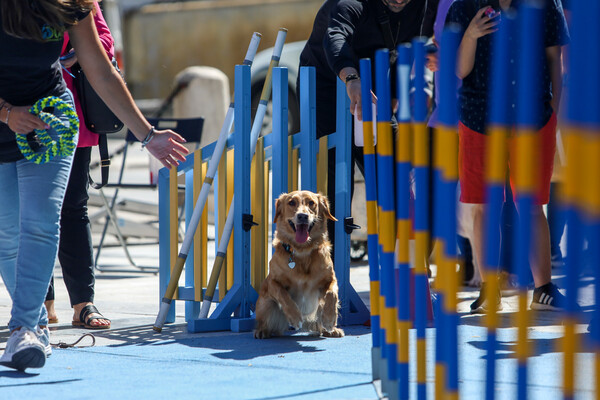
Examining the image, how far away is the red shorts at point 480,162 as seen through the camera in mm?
4914

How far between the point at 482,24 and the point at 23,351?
2.63 m

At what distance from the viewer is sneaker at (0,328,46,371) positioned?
12.3 feet

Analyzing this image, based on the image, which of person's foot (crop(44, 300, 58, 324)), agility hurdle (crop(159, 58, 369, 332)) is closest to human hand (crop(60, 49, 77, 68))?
agility hurdle (crop(159, 58, 369, 332))

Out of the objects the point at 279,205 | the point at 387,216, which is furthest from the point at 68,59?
the point at 387,216

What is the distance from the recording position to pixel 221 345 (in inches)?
178

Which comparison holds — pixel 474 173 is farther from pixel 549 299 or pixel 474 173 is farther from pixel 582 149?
pixel 582 149

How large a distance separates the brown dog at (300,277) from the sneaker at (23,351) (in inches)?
49.0

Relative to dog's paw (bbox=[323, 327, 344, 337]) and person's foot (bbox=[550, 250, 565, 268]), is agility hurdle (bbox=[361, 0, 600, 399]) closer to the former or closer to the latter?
dog's paw (bbox=[323, 327, 344, 337])

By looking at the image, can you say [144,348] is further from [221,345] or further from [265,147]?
[265,147]

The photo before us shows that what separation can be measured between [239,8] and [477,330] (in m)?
20.6

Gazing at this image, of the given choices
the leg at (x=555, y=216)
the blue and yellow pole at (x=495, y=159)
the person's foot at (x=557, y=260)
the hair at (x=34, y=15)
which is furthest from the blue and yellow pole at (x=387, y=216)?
the person's foot at (x=557, y=260)

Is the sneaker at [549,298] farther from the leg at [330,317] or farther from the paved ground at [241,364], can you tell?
the leg at [330,317]

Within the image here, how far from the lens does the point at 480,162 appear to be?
197 inches

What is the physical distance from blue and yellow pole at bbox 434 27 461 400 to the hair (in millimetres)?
1812
